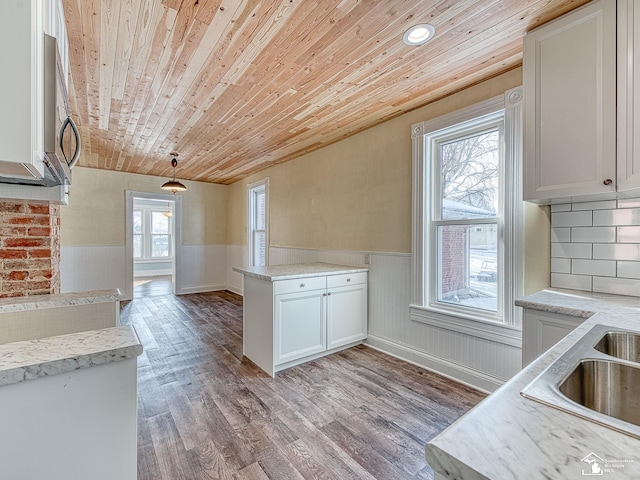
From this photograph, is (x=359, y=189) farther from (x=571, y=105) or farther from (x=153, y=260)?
(x=153, y=260)

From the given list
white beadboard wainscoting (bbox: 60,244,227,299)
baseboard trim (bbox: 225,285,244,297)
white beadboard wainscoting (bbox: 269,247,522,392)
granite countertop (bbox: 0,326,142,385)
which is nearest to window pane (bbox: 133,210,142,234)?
white beadboard wainscoting (bbox: 60,244,227,299)

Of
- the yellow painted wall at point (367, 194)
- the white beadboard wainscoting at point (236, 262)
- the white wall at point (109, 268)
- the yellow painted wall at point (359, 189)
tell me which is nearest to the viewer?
the yellow painted wall at point (367, 194)

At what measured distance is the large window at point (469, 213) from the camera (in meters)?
2.21

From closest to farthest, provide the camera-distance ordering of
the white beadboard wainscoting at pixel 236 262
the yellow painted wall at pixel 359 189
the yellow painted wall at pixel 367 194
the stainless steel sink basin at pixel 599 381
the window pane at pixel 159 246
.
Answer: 1. the stainless steel sink basin at pixel 599 381
2. the yellow painted wall at pixel 367 194
3. the yellow painted wall at pixel 359 189
4. the white beadboard wainscoting at pixel 236 262
5. the window pane at pixel 159 246

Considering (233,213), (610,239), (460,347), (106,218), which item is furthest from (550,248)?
(106,218)

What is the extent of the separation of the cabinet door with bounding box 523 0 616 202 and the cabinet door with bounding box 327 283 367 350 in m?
1.87

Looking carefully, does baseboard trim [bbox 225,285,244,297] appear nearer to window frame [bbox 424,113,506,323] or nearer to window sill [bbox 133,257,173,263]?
window sill [bbox 133,257,173,263]

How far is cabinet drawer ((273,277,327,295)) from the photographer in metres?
2.65

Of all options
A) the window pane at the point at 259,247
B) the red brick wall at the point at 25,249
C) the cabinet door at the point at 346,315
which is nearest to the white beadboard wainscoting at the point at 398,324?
the cabinet door at the point at 346,315

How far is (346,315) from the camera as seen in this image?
3.18 metres

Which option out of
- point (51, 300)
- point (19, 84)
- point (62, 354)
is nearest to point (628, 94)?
point (19, 84)

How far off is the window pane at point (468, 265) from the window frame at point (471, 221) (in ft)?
0.27

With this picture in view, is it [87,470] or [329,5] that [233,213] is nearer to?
[329,5]

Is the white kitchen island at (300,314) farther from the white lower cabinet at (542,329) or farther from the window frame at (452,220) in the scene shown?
the white lower cabinet at (542,329)
